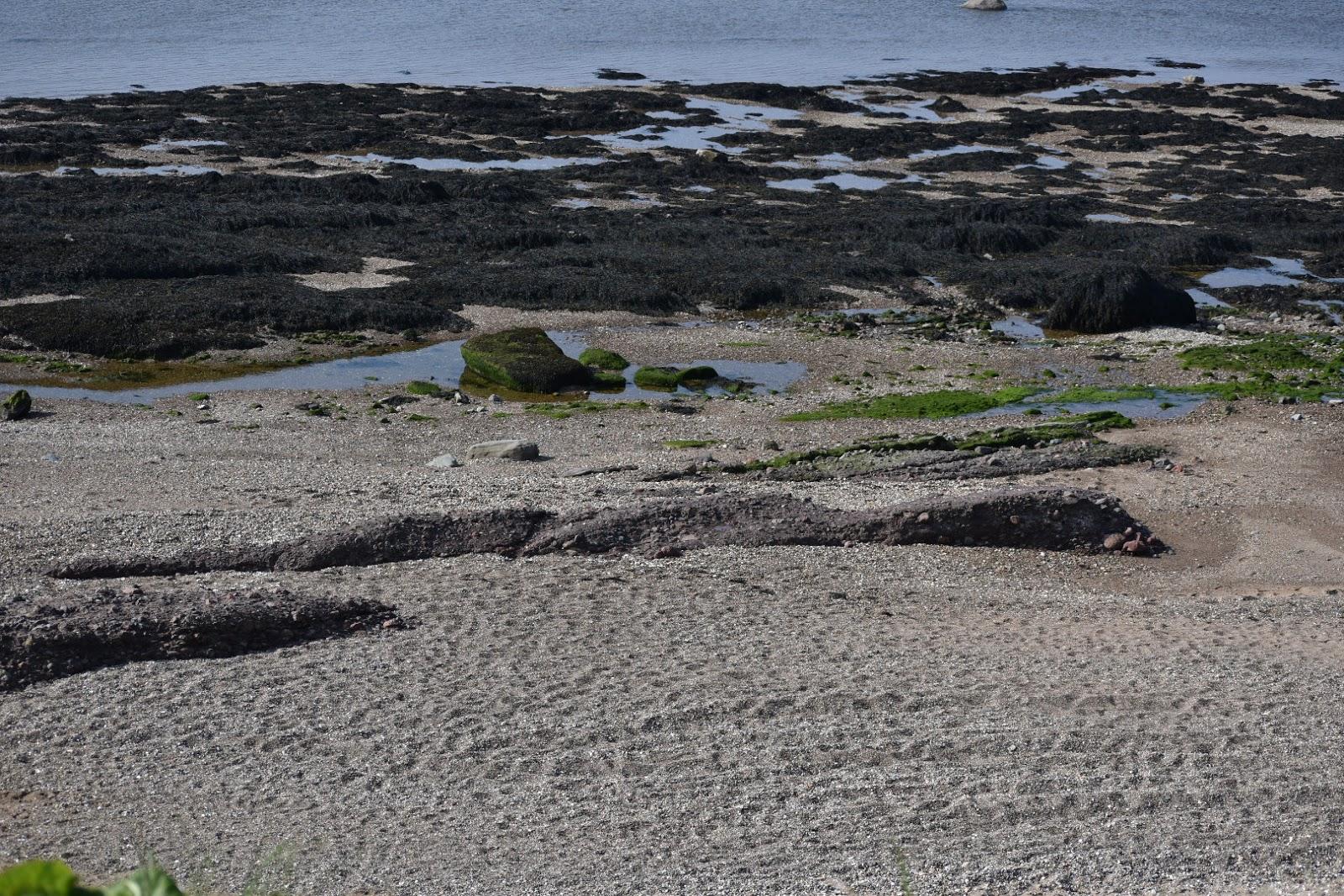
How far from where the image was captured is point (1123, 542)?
49.5 ft

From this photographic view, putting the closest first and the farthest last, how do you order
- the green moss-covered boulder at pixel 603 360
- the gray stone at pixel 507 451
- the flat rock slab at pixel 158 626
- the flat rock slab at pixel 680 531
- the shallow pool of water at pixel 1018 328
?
the flat rock slab at pixel 158 626 < the flat rock slab at pixel 680 531 < the gray stone at pixel 507 451 < the green moss-covered boulder at pixel 603 360 < the shallow pool of water at pixel 1018 328

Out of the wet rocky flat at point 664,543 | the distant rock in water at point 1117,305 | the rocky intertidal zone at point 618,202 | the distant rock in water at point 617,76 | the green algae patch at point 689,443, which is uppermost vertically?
the distant rock in water at point 617,76

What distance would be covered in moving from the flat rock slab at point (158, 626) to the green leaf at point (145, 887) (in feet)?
29.2

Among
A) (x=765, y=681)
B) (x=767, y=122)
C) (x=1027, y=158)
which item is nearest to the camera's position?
(x=765, y=681)

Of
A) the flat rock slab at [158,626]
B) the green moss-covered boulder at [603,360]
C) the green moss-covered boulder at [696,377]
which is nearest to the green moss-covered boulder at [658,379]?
the green moss-covered boulder at [696,377]

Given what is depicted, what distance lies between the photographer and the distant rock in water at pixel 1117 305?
28234 millimetres

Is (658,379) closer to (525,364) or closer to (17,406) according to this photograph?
(525,364)

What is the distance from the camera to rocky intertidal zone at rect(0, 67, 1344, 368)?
95.8ft

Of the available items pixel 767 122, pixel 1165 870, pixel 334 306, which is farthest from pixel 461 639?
pixel 767 122

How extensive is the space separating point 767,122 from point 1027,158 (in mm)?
11681

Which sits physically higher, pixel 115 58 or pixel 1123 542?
pixel 115 58

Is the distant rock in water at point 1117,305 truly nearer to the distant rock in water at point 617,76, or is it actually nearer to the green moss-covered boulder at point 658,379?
the green moss-covered boulder at point 658,379

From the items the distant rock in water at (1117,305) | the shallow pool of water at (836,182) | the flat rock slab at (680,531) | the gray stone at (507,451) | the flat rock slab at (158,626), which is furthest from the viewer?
the shallow pool of water at (836,182)

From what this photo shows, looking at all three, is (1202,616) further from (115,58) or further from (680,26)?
(680,26)
